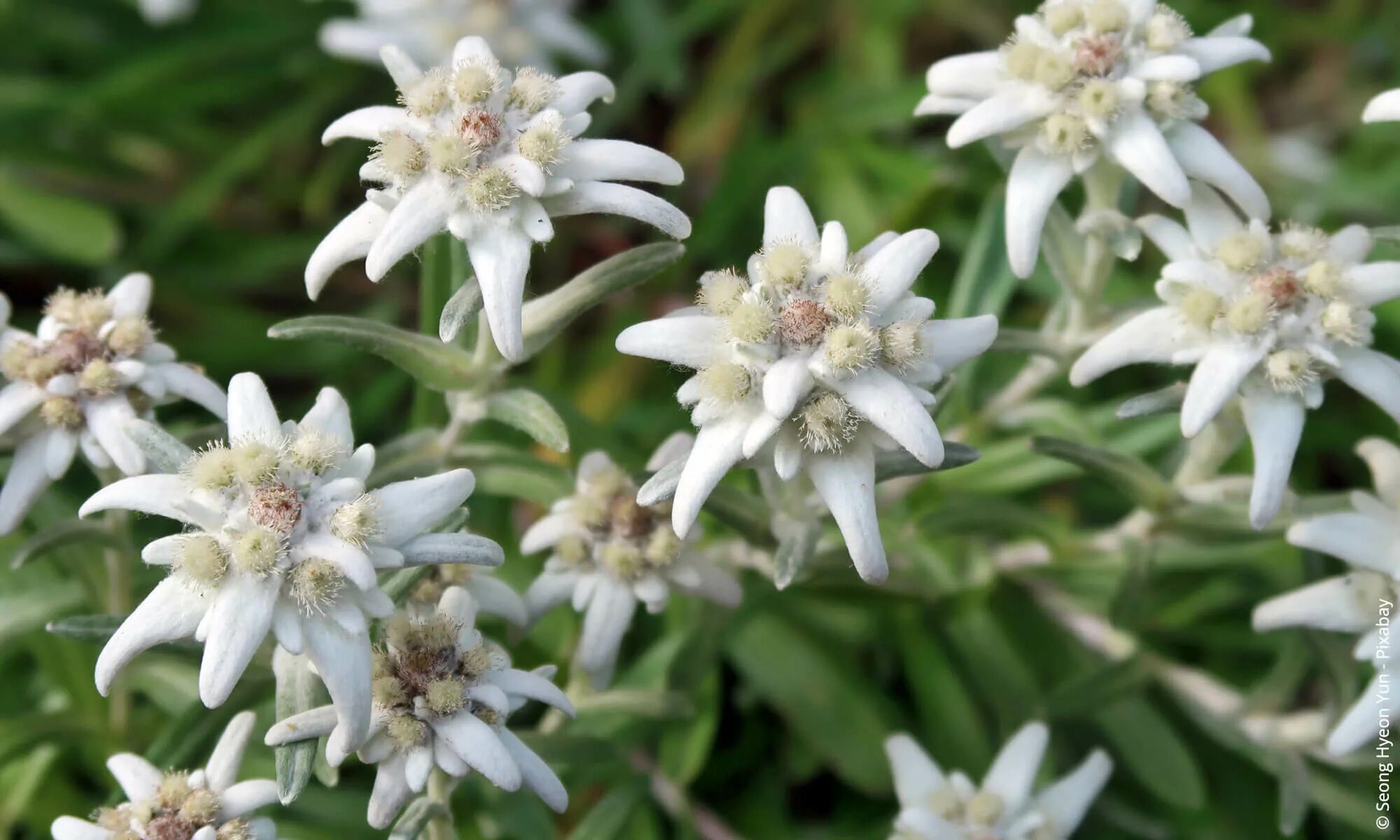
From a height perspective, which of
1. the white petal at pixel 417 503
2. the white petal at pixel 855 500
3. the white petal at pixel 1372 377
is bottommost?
the white petal at pixel 417 503

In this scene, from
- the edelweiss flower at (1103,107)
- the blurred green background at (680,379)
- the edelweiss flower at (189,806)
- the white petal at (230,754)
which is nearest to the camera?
the edelweiss flower at (189,806)

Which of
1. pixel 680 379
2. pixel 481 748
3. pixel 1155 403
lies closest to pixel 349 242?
pixel 481 748

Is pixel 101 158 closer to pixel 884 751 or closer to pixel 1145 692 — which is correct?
pixel 884 751

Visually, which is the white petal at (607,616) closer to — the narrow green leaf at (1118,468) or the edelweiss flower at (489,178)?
the edelweiss flower at (489,178)

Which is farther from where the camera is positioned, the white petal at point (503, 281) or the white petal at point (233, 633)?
the white petal at point (503, 281)

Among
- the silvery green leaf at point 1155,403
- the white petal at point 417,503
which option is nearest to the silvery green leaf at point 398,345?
the white petal at point 417,503

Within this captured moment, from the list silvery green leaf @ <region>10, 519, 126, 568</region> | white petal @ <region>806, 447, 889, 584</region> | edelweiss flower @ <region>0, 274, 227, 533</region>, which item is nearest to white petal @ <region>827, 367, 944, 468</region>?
white petal @ <region>806, 447, 889, 584</region>
